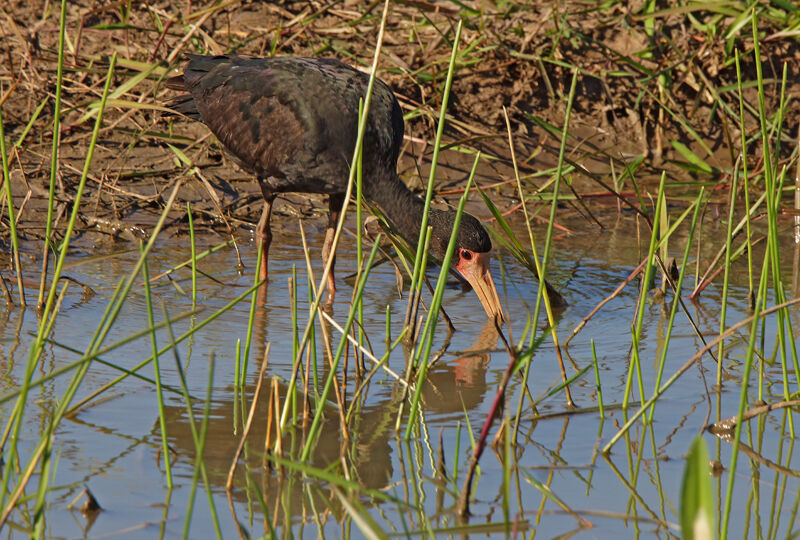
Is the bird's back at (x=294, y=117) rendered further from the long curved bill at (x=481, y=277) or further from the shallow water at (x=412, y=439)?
the shallow water at (x=412, y=439)

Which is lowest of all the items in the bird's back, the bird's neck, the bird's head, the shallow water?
the shallow water

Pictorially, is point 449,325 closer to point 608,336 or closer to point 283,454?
point 608,336

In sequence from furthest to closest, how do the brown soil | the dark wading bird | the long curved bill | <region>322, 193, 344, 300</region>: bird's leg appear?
the brown soil, <region>322, 193, 344, 300</region>: bird's leg, the dark wading bird, the long curved bill

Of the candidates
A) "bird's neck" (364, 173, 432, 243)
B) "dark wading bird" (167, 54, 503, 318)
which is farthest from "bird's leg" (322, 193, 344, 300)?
"bird's neck" (364, 173, 432, 243)

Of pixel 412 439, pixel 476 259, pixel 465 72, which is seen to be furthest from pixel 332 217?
pixel 412 439

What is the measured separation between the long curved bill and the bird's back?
630 mm

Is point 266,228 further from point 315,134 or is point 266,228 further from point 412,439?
point 412,439

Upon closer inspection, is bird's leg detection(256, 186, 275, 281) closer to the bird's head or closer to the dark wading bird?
the dark wading bird

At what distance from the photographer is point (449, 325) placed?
12.7 ft

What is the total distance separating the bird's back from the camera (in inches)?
180

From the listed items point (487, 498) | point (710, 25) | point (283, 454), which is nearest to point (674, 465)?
point (487, 498)

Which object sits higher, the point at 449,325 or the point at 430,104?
the point at 430,104

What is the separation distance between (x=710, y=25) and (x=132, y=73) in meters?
3.44

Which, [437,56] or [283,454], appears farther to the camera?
[437,56]
